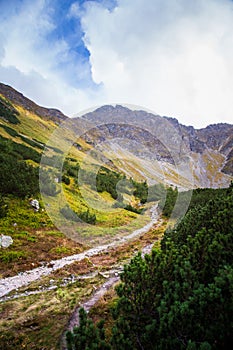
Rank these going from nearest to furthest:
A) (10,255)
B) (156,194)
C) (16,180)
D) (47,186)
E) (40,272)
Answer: (40,272) → (10,255) → (16,180) → (47,186) → (156,194)

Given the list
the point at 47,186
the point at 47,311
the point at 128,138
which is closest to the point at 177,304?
the point at 47,311

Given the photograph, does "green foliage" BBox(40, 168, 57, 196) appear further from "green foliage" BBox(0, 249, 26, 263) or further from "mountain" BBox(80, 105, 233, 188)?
"green foliage" BBox(0, 249, 26, 263)

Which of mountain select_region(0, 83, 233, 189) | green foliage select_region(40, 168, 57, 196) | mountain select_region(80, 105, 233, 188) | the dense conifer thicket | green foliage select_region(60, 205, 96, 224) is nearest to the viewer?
the dense conifer thicket

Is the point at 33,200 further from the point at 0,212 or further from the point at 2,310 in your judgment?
the point at 2,310

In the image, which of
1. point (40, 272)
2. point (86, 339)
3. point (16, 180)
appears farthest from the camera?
point (16, 180)

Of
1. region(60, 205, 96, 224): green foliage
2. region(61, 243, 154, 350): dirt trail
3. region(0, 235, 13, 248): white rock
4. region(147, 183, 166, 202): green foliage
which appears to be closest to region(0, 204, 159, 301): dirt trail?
region(0, 235, 13, 248): white rock

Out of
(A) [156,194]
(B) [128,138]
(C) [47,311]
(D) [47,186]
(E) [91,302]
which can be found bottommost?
(C) [47,311]

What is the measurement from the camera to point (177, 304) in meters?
5.23

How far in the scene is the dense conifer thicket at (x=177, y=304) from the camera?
4977mm

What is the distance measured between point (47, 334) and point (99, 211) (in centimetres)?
2368

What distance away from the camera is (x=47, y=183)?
94.1 feet

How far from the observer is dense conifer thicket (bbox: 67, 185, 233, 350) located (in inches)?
196

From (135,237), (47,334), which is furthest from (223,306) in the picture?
(135,237)

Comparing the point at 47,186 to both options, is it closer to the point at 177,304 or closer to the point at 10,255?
the point at 10,255
